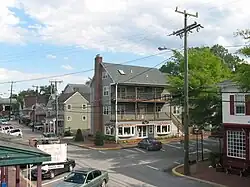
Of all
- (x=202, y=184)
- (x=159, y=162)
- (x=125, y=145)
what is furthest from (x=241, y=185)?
(x=125, y=145)

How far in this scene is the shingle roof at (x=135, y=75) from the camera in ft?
171

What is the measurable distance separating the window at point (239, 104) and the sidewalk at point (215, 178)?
4621mm

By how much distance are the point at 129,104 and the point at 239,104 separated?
26.7 metres

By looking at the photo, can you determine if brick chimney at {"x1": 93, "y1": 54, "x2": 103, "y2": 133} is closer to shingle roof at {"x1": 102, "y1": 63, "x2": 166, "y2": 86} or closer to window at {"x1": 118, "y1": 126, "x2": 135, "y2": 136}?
shingle roof at {"x1": 102, "y1": 63, "x2": 166, "y2": 86}

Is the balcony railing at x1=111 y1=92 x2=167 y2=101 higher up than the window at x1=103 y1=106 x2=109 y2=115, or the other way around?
the balcony railing at x1=111 y1=92 x2=167 y2=101

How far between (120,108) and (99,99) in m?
4.54

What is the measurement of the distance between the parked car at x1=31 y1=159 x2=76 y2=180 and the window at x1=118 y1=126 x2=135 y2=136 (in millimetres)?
21934

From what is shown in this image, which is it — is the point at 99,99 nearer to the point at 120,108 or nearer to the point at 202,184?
the point at 120,108

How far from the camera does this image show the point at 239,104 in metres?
27.2

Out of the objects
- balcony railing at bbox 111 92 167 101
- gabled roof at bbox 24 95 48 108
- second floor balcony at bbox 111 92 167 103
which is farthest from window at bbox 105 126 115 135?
gabled roof at bbox 24 95 48 108

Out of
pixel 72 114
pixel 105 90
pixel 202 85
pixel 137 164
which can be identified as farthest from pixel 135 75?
pixel 137 164

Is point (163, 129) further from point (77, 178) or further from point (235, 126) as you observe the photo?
point (77, 178)

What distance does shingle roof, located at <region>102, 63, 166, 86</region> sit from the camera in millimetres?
52062

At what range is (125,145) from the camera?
151ft
